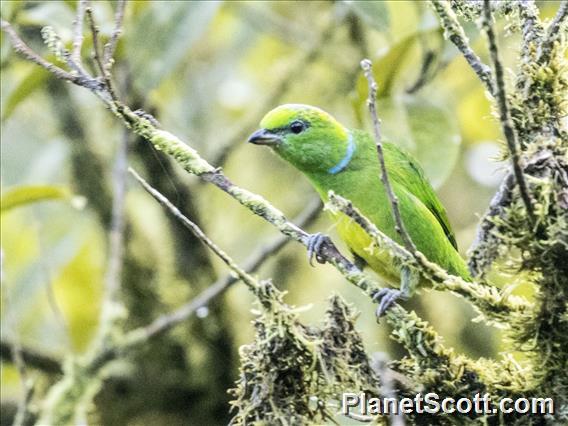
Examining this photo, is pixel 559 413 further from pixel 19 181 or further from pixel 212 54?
pixel 212 54

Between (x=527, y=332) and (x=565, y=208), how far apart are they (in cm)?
25

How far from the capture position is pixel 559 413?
5.66 feet


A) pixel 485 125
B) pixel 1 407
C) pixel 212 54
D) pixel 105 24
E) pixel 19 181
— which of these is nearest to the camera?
pixel 1 407

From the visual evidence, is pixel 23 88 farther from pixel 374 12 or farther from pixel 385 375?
pixel 385 375

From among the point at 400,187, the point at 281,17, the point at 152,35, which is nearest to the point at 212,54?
the point at 281,17

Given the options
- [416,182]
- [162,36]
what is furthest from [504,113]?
[162,36]

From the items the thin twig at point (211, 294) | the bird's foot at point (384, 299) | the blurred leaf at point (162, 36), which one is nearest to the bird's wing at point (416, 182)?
the thin twig at point (211, 294)

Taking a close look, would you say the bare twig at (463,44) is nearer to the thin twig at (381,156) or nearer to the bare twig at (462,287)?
the thin twig at (381,156)

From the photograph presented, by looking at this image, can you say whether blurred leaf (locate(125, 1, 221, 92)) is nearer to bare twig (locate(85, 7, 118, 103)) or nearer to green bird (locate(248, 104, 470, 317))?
green bird (locate(248, 104, 470, 317))

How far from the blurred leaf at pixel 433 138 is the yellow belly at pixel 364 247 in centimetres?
26

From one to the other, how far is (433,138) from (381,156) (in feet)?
3.99

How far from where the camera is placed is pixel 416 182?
291 cm

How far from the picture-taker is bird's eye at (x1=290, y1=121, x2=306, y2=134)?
282 centimetres

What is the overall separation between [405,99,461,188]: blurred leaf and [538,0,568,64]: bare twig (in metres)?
0.84
